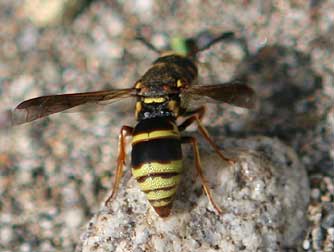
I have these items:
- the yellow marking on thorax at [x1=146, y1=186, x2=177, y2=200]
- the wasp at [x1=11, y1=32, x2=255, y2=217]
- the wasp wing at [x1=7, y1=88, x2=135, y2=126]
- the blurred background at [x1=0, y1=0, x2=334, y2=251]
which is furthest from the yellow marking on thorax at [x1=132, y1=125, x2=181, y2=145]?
the blurred background at [x1=0, y1=0, x2=334, y2=251]

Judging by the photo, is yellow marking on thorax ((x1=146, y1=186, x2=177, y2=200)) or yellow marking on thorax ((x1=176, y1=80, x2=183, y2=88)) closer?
yellow marking on thorax ((x1=146, y1=186, x2=177, y2=200))

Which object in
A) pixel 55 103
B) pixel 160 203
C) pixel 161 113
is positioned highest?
pixel 55 103

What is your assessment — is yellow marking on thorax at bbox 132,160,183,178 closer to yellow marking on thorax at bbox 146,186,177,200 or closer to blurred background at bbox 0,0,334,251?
yellow marking on thorax at bbox 146,186,177,200

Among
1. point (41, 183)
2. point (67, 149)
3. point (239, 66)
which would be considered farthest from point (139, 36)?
point (41, 183)

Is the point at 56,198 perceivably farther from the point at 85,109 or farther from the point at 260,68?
the point at 260,68

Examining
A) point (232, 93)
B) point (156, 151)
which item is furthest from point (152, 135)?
point (232, 93)

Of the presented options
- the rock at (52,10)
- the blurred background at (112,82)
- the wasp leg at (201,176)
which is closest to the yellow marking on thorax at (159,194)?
the wasp leg at (201,176)

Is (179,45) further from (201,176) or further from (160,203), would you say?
(160,203)
